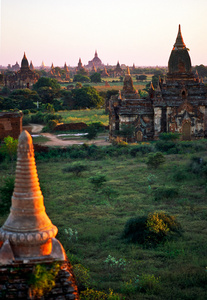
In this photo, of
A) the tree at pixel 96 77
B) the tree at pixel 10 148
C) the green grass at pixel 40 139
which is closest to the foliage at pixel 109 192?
the tree at pixel 10 148

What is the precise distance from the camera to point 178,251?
12.0 meters

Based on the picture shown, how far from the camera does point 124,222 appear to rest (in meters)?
14.9

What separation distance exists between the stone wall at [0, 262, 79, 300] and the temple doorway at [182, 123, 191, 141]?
27.8 meters

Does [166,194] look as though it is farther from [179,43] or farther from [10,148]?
[179,43]

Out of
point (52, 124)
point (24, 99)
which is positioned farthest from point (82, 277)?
point (24, 99)

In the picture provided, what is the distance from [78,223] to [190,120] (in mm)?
20218

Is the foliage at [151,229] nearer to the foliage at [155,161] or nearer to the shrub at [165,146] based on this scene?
the foliage at [155,161]

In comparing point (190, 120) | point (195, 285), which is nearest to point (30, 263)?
point (195, 285)

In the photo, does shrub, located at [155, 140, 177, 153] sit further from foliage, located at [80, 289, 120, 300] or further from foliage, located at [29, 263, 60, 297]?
foliage, located at [29, 263, 60, 297]

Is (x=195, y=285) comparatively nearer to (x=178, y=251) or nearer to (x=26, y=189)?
(x=178, y=251)

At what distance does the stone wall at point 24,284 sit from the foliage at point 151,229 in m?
6.39

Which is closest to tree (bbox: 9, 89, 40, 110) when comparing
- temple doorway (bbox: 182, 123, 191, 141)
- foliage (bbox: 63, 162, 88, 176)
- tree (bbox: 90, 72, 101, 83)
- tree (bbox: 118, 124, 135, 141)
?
tree (bbox: 118, 124, 135, 141)

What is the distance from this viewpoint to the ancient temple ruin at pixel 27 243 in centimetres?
650

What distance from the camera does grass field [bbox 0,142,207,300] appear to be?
992 centimetres
